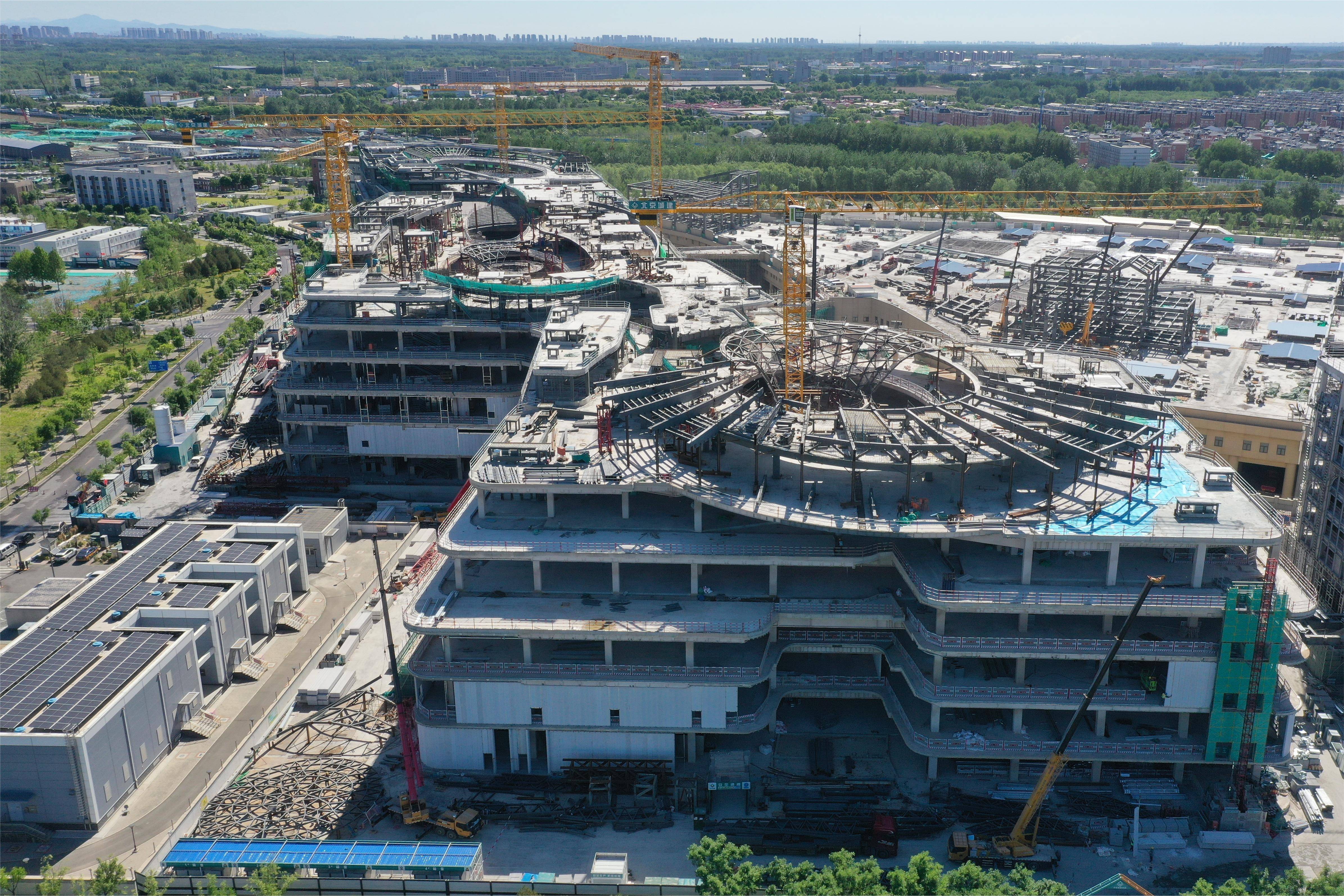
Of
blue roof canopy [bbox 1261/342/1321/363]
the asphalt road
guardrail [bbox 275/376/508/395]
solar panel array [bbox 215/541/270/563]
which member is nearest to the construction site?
solar panel array [bbox 215/541/270/563]

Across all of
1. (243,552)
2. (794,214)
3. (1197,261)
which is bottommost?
(243,552)

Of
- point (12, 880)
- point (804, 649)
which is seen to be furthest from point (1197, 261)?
point (12, 880)

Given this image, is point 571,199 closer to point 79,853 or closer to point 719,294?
point 719,294

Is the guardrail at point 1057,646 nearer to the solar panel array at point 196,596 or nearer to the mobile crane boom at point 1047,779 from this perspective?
the mobile crane boom at point 1047,779

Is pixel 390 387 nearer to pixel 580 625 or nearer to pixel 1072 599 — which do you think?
pixel 580 625

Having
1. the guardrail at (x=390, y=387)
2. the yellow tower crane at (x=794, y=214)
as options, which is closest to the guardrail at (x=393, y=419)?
the guardrail at (x=390, y=387)

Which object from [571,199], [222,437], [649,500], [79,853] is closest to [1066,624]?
[649,500]

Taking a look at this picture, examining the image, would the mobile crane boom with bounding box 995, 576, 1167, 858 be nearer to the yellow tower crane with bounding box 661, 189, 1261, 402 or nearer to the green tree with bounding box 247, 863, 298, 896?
the yellow tower crane with bounding box 661, 189, 1261, 402
